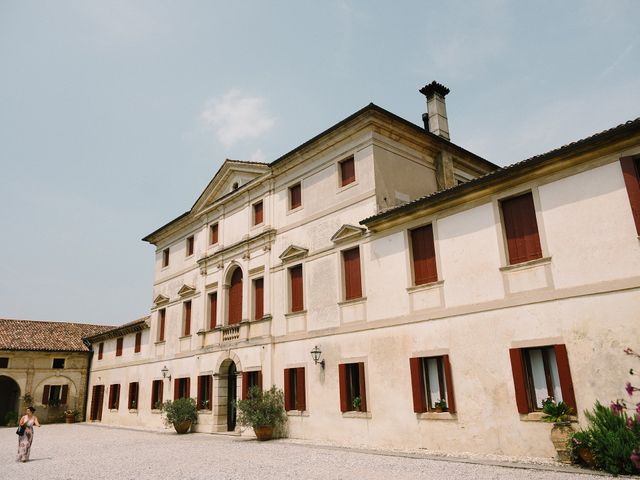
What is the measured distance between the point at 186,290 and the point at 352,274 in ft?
38.6

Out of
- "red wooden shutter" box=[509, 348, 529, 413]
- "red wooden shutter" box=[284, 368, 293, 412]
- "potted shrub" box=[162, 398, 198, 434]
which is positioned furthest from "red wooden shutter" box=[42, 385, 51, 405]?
"red wooden shutter" box=[509, 348, 529, 413]

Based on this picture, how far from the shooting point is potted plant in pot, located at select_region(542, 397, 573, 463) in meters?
10.1

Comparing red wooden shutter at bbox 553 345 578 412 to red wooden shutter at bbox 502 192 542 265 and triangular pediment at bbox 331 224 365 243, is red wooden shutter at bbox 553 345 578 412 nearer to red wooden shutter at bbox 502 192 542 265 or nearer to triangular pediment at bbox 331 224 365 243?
red wooden shutter at bbox 502 192 542 265

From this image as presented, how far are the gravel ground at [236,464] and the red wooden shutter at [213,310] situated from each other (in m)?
5.96

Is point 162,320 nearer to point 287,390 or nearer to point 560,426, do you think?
point 287,390

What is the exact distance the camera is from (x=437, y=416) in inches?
504

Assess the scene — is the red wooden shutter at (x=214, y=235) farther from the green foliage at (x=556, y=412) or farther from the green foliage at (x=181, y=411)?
the green foliage at (x=556, y=412)

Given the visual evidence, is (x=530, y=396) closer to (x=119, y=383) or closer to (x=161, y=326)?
(x=161, y=326)

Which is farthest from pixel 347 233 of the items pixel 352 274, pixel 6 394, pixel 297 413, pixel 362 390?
pixel 6 394

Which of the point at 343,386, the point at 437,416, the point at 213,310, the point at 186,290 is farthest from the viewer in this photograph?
the point at 186,290

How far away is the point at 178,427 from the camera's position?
70.5 feet

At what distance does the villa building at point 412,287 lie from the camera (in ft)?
34.8

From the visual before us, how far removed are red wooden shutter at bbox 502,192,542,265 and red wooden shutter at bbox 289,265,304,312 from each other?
8.12m

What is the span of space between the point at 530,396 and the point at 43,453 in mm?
15272
